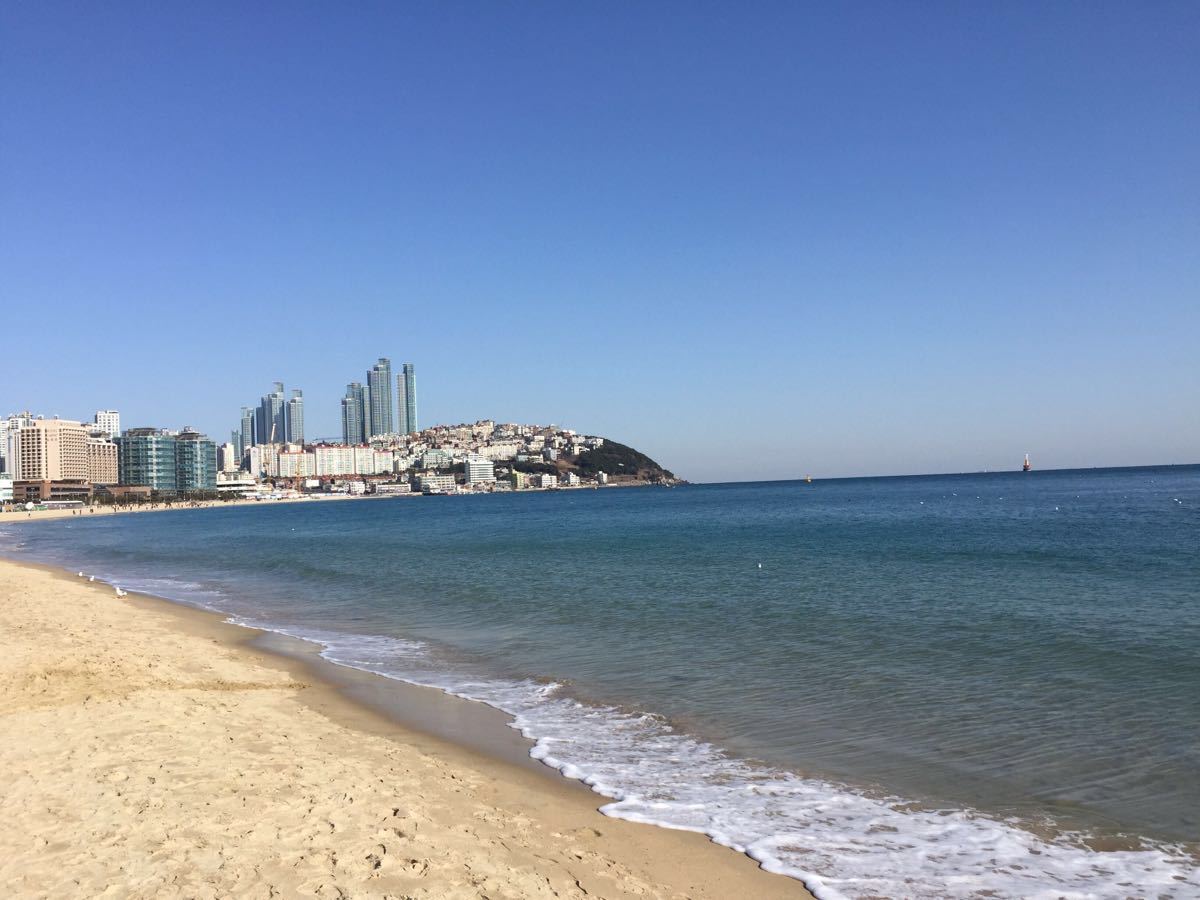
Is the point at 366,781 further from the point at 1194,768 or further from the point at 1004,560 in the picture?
the point at 1004,560

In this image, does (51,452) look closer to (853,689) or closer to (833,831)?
(853,689)

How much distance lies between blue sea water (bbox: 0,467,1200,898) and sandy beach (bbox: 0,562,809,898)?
2.90 ft

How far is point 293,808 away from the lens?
6641 millimetres

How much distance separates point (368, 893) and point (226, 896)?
0.87 meters

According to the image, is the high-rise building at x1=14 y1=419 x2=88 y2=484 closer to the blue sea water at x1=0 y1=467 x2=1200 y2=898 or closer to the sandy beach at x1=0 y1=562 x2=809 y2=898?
the blue sea water at x1=0 y1=467 x2=1200 y2=898

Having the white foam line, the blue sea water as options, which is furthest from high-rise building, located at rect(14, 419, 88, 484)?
the white foam line

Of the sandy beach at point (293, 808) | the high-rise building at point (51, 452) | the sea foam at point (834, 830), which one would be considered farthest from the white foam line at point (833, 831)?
the high-rise building at point (51, 452)

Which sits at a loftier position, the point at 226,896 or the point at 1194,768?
the point at 226,896

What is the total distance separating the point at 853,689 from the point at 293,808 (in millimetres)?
7652

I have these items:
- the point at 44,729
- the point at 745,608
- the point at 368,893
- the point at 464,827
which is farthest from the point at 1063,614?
the point at 44,729

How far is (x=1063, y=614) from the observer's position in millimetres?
17172

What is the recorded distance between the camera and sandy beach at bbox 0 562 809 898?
541cm

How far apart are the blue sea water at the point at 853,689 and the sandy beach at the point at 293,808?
2.90ft

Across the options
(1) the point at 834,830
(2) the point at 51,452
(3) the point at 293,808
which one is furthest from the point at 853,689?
(2) the point at 51,452
